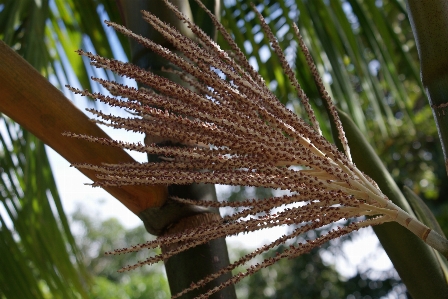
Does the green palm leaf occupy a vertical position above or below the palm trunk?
above

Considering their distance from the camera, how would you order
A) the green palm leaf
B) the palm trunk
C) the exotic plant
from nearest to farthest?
the exotic plant < the palm trunk < the green palm leaf

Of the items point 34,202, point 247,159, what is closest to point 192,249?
point 247,159

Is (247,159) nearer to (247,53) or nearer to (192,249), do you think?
(192,249)

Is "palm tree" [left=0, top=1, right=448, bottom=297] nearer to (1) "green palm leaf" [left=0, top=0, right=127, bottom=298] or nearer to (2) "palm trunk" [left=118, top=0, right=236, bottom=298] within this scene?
(1) "green palm leaf" [left=0, top=0, right=127, bottom=298]

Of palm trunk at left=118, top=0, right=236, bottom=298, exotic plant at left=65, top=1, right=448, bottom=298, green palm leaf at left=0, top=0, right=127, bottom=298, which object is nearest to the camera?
exotic plant at left=65, top=1, right=448, bottom=298

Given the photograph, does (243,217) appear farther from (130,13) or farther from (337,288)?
(337,288)

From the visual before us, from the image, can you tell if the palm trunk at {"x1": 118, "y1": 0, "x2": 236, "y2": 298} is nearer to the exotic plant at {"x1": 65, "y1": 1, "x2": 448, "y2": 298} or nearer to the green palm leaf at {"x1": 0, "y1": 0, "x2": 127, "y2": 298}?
the exotic plant at {"x1": 65, "y1": 1, "x2": 448, "y2": 298}

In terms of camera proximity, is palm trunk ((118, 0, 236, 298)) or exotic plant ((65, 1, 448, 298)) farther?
palm trunk ((118, 0, 236, 298))

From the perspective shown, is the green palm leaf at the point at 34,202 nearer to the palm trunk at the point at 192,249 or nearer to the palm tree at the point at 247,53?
the palm tree at the point at 247,53

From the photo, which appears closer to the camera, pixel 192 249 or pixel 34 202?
pixel 192 249

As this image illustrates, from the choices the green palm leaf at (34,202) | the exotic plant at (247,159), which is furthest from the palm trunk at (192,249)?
the green palm leaf at (34,202)

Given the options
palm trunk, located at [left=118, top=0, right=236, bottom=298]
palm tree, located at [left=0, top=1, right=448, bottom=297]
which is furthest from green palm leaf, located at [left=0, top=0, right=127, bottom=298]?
palm trunk, located at [left=118, top=0, right=236, bottom=298]

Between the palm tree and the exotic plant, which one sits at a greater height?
the palm tree

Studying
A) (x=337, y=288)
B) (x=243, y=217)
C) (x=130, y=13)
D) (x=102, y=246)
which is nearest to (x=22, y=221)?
(x=130, y=13)
